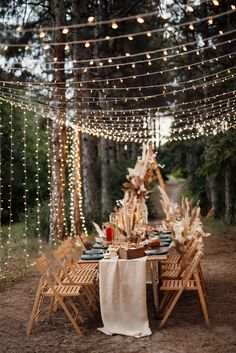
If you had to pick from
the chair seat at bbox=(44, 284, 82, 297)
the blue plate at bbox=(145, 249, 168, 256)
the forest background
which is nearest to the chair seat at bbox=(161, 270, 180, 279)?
the blue plate at bbox=(145, 249, 168, 256)

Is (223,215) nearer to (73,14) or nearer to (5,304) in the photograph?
(73,14)

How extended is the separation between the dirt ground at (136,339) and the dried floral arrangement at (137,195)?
110cm

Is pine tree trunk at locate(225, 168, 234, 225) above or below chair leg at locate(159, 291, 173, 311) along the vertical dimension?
above

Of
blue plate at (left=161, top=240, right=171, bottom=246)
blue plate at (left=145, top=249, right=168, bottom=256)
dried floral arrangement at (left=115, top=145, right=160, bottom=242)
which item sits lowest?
blue plate at (left=161, top=240, right=171, bottom=246)

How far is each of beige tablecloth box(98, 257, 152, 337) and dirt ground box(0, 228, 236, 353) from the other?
16 centimetres

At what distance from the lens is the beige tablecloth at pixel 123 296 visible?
15.7 feet

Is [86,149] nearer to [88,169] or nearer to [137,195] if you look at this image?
[88,169]

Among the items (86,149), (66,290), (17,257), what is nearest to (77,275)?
(66,290)

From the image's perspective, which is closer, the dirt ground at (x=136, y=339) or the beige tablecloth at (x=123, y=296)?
the dirt ground at (x=136, y=339)

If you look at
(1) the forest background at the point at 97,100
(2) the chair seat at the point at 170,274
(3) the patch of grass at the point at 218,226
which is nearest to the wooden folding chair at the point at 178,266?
(2) the chair seat at the point at 170,274

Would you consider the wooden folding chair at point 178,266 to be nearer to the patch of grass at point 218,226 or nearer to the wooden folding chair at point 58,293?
the wooden folding chair at point 58,293

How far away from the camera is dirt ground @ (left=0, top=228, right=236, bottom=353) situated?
14.4ft

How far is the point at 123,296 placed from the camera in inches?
190

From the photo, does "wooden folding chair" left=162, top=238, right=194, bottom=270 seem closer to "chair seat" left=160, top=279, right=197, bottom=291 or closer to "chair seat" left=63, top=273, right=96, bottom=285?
"chair seat" left=160, top=279, right=197, bottom=291
